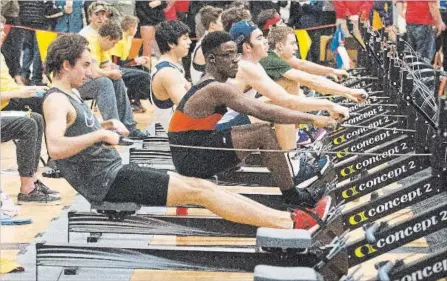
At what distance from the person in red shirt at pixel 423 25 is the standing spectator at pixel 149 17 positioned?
316 cm

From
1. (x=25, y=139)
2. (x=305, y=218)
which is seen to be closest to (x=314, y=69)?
(x=25, y=139)

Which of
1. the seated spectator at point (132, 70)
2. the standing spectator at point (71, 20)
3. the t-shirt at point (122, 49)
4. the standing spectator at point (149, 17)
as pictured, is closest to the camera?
the seated spectator at point (132, 70)

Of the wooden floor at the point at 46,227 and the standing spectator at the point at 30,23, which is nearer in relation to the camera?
the wooden floor at the point at 46,227

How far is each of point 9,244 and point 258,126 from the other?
1695 mm

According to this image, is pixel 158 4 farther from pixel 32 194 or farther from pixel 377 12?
pixel 32 194

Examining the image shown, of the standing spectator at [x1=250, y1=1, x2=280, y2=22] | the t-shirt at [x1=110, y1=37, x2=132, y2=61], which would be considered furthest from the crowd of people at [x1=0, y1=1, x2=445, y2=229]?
the standing spectator at [x1=250, y1=1, x2=280, y2=22]

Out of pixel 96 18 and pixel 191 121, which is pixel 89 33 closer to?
pixel 96 18

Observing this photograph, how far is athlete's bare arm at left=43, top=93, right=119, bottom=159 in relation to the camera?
5125 mm

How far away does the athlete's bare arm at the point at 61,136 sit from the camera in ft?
16.8

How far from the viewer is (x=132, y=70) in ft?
37.0

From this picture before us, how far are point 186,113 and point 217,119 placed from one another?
7.3 inches

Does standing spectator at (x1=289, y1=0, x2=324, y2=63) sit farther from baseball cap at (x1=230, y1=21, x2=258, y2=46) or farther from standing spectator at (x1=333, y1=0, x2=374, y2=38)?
baseball cap at (x1=230, y1=21, x2=258, y2=46)

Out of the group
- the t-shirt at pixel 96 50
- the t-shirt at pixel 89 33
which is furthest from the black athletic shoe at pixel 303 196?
the t-shirt at pixel 89 33

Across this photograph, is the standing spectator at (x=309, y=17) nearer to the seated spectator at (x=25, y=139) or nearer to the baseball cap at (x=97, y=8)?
the baseball cap at (x=97, y=8)
